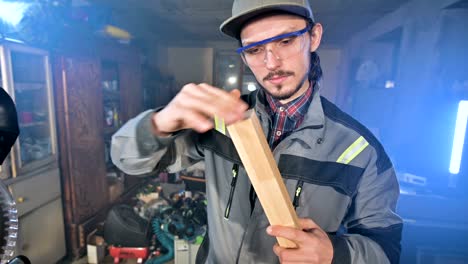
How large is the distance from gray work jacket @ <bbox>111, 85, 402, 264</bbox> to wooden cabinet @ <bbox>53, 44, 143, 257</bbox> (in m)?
1.77

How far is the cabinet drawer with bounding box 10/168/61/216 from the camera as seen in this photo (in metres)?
1.72

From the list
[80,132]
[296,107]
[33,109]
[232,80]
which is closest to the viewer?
[296,107]

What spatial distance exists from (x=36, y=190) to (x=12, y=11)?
126 cm

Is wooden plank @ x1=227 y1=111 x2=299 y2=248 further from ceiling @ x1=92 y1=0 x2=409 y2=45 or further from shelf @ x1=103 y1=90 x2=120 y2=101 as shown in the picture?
shelf @ x1=103 y1=90 x2=120 y2=101

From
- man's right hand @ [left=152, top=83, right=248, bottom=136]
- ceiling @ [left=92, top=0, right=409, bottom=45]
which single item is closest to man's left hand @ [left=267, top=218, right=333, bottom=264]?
man's right hand @ [left=152, top=83, right=248, bottom=136]

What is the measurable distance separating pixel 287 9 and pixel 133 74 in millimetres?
2794

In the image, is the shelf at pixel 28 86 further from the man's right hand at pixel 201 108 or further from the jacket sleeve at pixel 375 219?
the jacket sleeve at pixel 375 219

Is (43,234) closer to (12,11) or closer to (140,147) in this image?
(12,11)

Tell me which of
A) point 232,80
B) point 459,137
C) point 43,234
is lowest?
point 43,234

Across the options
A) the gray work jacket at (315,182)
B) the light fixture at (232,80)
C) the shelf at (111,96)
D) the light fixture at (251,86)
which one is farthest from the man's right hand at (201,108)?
the light fixture at (232,80)

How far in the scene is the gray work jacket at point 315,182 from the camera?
2.24 feet

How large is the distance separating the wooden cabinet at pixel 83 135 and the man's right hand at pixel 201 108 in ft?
6.41

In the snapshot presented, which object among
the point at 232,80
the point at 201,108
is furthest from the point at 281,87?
the point at 232,80

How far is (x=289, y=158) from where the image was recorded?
2.42 ft
